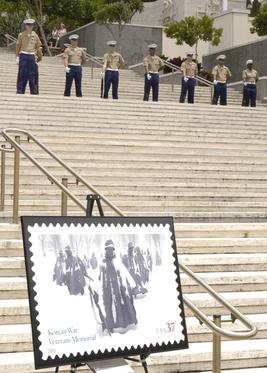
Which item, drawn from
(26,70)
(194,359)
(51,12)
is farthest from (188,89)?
(51,12)

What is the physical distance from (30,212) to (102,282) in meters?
5.52

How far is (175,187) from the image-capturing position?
10906 millimetres

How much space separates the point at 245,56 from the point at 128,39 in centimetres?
565

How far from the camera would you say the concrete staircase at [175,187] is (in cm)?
600

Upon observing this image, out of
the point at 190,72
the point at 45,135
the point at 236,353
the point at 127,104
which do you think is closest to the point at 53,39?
the point at 190,72

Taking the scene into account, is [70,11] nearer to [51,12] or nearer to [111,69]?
[51,12]

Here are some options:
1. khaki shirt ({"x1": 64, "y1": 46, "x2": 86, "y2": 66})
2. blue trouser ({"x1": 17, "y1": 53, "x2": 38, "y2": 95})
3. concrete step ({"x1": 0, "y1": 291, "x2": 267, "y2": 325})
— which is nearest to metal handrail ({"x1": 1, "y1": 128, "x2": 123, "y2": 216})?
concrete step ({"x1": 0, "y1": 291, "x2": 267, "y2": 325})

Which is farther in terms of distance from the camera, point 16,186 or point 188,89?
point 188,89

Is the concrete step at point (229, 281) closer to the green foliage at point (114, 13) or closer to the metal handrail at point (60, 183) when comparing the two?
the metal handrail at point (60, 183)

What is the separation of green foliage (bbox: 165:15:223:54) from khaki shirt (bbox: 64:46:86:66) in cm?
1186

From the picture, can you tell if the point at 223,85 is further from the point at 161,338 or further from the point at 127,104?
the point at 161,338

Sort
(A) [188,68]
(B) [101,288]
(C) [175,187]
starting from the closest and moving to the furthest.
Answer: (B) [101,288]
(C) [175,187]
(A) [188,68]

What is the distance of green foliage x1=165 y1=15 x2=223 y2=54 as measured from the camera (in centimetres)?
2847

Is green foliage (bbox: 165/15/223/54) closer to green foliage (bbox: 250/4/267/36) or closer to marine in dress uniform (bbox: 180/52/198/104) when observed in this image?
green foliage (bbox: 250/4/267/36)
